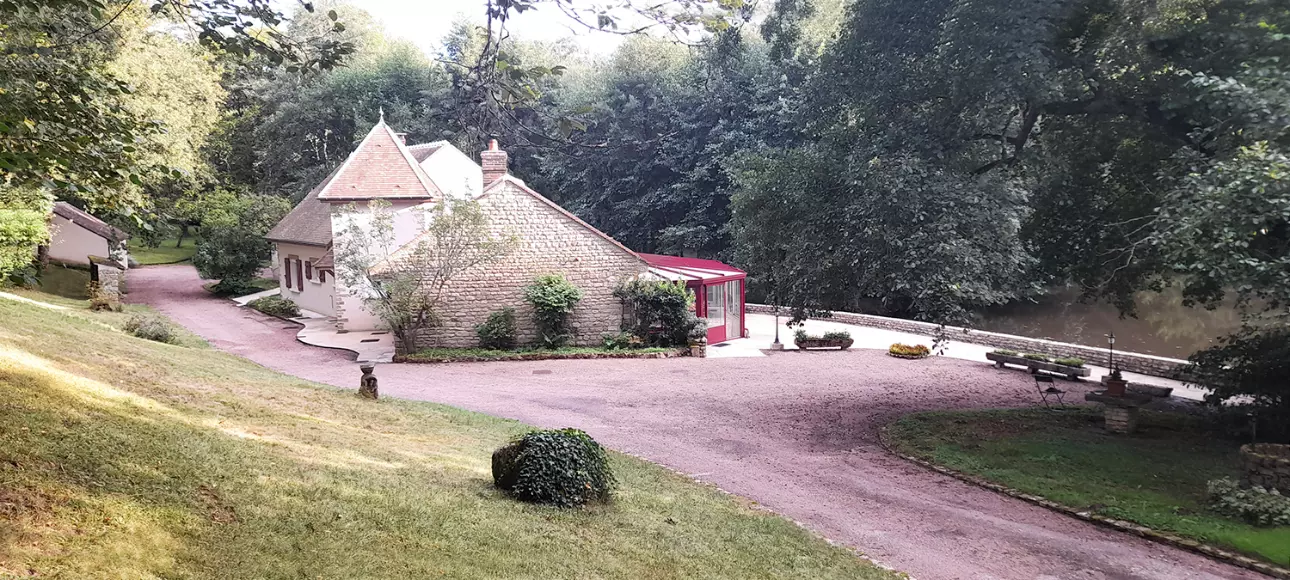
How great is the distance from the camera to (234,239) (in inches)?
1334

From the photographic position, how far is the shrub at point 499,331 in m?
22.0

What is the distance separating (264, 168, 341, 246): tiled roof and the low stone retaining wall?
1778cm

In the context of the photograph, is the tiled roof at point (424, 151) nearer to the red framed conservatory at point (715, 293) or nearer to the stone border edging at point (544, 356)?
the red framed conservatory at point (715, 293)

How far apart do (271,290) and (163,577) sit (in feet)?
114

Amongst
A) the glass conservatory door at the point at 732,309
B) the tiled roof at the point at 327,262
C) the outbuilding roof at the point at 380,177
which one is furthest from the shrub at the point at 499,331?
the tiled roof at the point at 327,262

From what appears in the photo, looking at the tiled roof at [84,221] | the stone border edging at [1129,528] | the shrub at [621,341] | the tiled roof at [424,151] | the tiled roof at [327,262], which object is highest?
the tiled roof at [424,151]

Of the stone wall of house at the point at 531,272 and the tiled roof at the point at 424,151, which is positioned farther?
the tiled roof at the point at 424,151

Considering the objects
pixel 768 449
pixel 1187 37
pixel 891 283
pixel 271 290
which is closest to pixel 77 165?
pixel 768 449

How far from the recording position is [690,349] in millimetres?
22297

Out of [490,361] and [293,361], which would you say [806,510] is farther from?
[293,361]

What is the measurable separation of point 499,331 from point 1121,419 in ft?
48.6

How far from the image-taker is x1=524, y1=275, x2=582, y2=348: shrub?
21.9 metres

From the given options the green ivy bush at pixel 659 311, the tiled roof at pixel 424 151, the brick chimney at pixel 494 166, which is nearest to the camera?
the green ivy bush at pixel 659 311

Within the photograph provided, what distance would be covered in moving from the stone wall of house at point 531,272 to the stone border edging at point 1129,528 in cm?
1224
